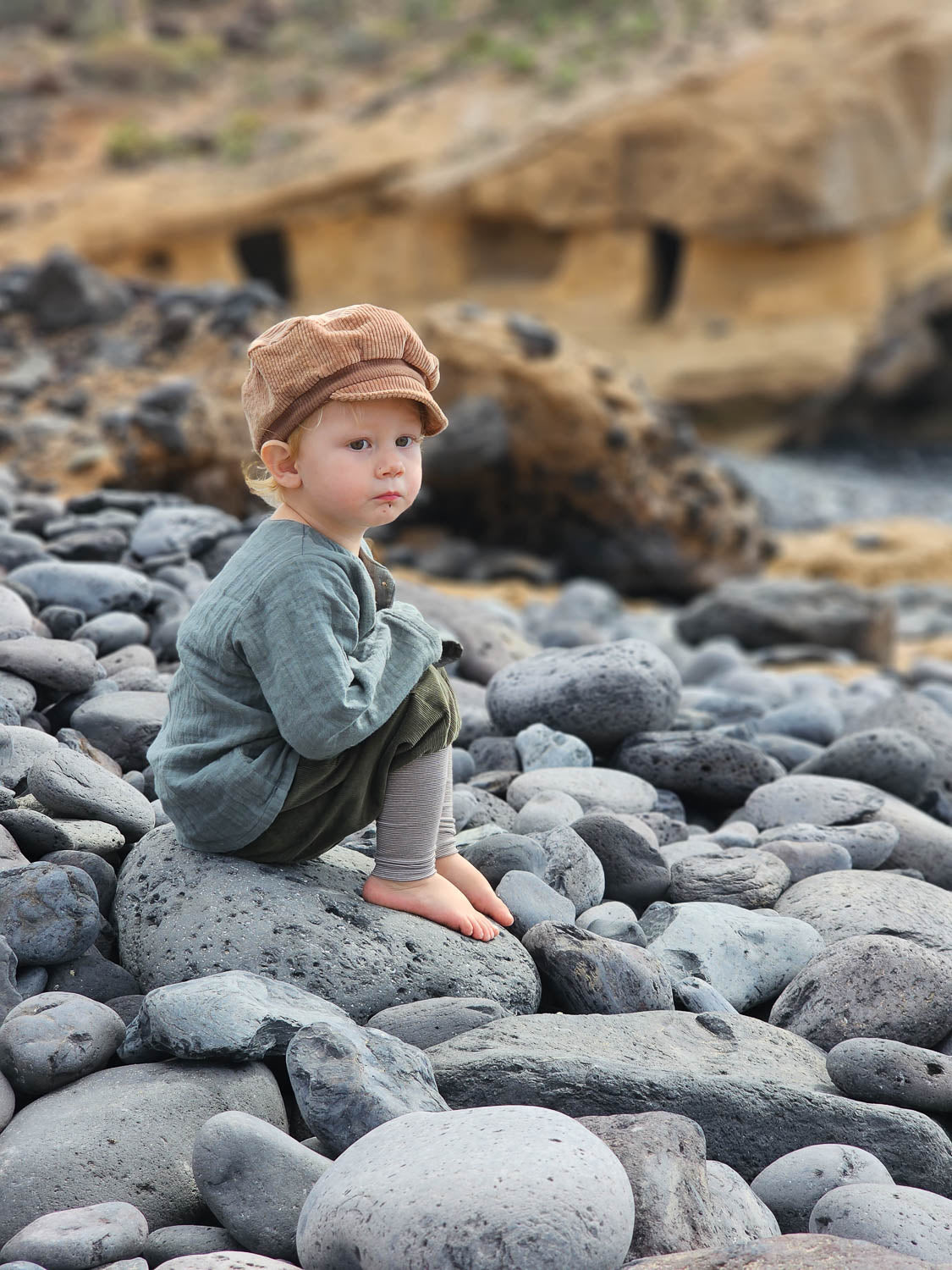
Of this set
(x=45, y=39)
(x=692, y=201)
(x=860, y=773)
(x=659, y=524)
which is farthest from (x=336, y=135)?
(x=860, y=773)

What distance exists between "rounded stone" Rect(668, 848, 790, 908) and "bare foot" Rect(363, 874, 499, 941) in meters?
0.61

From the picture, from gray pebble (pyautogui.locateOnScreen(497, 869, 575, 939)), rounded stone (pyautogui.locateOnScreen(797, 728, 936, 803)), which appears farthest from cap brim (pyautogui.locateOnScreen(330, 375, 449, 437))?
rounded stone (pyautogui.locateOnScreen(797, 728, 936, 803))

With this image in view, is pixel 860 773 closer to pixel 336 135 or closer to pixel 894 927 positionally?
pixel 894 927

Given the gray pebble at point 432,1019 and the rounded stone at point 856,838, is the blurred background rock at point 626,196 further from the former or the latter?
the gray pebble at point 432,1019

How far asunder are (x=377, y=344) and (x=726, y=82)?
14580 mm

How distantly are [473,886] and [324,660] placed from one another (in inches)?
25.2

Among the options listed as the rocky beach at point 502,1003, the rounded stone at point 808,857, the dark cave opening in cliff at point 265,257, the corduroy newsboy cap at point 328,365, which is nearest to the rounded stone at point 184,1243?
the rocky beach at point 502,1003

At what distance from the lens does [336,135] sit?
54.5 ft

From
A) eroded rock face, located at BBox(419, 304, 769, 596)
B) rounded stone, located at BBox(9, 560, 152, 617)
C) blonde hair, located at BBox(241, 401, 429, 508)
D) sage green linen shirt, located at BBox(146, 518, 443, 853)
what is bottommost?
eroded rock face, located at BBox(419, 304, 769, 596)

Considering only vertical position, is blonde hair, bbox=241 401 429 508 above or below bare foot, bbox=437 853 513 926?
above

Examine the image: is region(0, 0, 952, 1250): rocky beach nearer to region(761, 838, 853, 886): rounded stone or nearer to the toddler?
region(761, 838, 853, 886): rounded stone

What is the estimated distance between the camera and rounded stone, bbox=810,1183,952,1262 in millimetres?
1939

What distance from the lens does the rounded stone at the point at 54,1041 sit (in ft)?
7.02

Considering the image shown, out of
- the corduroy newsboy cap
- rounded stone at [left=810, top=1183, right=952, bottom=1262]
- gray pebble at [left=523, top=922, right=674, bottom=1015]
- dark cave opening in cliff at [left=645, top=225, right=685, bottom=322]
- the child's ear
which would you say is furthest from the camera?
dark cave opening in cliff at [left=645, top=225, right=685, bottom=322]
